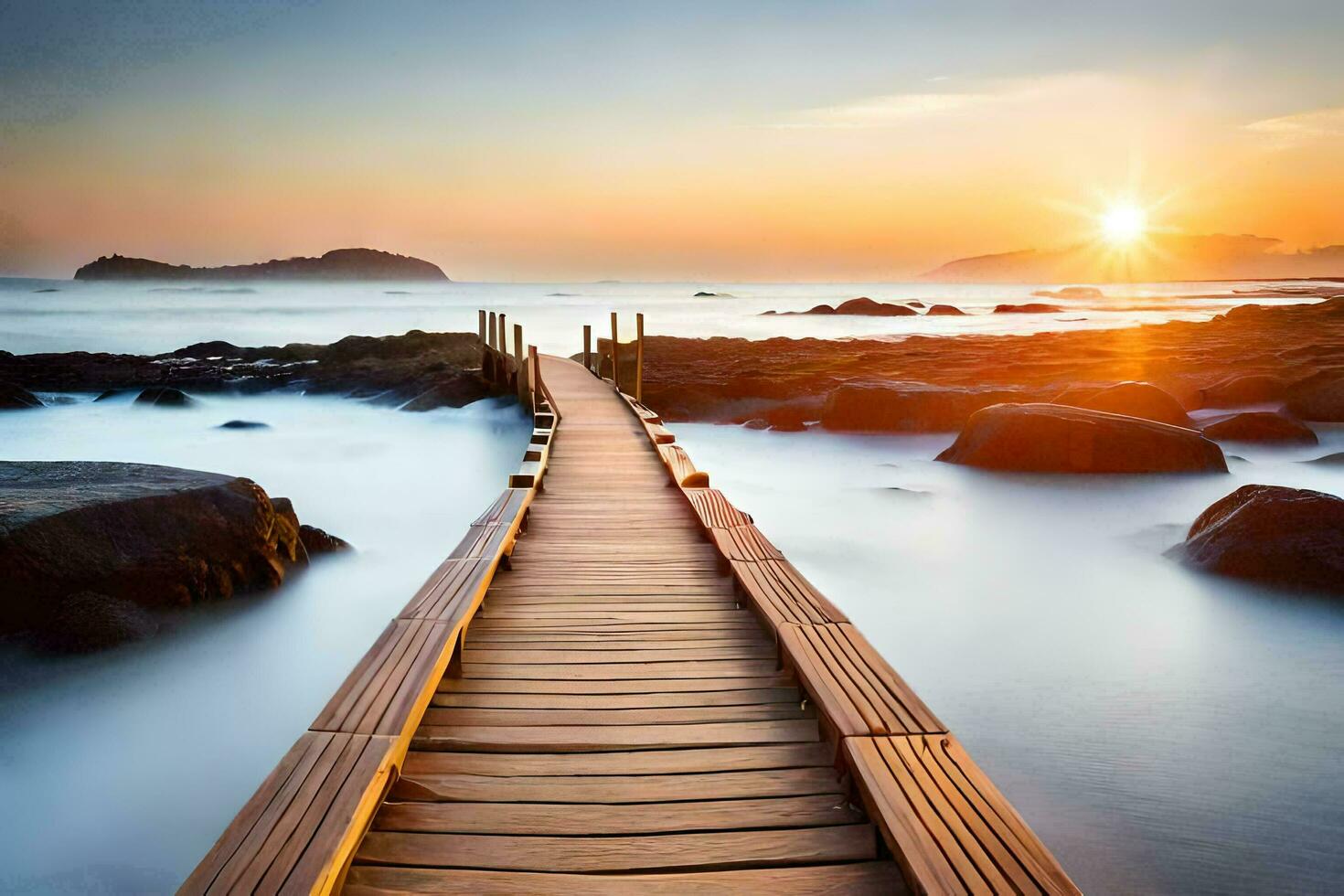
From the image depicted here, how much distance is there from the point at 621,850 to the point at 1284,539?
8.24 metres

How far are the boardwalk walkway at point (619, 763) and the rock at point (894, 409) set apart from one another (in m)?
13.6

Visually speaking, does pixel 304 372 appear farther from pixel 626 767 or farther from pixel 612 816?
pixel 612 816

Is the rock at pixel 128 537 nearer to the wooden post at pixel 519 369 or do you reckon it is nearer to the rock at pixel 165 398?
the wooden post at pixel 519 369

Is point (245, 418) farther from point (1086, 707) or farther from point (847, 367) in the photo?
point (1086, 707)

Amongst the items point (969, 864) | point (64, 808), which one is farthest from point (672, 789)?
point (64, 808)

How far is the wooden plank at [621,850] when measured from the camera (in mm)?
2256

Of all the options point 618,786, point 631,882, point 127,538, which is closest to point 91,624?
point 127,538

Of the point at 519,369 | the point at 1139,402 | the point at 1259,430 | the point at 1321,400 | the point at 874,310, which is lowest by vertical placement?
the point at 1259,430

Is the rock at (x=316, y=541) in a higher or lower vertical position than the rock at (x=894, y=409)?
lower

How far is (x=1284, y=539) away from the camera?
7.91 m

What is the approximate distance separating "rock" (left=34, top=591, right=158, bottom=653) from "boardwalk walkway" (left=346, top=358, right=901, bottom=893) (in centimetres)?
397

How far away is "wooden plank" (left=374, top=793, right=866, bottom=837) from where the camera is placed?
2.43m

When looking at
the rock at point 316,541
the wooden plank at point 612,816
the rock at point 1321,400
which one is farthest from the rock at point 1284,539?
the rock at point 1321,400

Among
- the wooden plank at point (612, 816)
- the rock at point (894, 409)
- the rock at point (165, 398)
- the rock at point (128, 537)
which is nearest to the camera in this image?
the wooden plank at point (612, 816)
